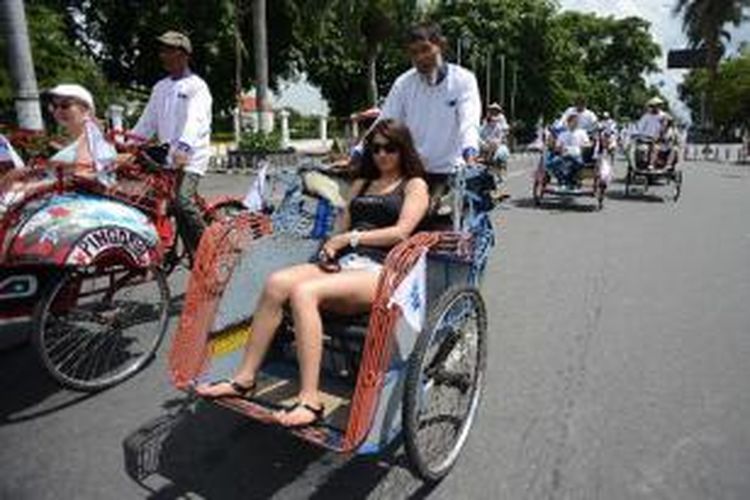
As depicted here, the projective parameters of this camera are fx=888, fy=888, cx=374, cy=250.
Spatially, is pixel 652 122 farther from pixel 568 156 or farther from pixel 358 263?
pixel 358 263

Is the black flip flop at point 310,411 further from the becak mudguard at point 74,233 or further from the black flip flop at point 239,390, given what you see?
the becak mudguard at point 74,233

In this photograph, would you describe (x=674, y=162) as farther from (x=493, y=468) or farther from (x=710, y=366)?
(x=493, y=468)

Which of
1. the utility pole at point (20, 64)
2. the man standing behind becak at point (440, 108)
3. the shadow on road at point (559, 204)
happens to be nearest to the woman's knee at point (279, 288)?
the man standing behind becak at point (440, 108)

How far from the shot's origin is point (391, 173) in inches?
193

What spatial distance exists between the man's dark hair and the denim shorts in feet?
5.72

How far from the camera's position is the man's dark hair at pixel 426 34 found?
5.59 metres

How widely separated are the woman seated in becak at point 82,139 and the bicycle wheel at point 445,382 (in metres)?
2.43

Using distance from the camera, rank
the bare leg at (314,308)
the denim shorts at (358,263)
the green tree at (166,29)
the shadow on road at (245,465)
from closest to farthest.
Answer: the bare leg at (314,308) < the shadow on road at (245,465) < the denim shorts at (358,263) < the green tree at (166,29)

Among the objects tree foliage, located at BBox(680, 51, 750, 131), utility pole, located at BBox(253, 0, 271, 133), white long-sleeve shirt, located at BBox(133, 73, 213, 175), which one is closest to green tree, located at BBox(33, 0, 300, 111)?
utility pole, located at BBox(253, 0, 271, 133)

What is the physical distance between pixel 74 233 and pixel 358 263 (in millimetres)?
1626

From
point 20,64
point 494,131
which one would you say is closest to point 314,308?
point 20,64

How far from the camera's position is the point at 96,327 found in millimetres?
5312

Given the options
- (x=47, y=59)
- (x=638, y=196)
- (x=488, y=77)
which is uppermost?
(x=47, y=59)

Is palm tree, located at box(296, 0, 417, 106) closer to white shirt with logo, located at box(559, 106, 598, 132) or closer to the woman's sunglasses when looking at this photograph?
white shirt with logo, located at box(559, 106, 598, 132)
